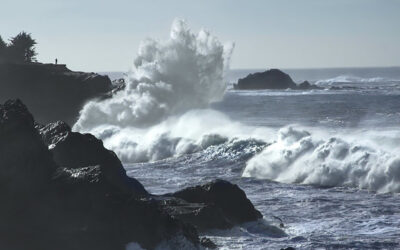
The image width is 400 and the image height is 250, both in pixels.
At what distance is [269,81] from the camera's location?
466 ft

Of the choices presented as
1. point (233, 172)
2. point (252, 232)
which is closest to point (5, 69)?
point (233, 172)

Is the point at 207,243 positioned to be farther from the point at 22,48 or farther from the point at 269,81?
the point at 269,81

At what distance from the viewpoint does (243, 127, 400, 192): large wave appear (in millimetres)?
32094

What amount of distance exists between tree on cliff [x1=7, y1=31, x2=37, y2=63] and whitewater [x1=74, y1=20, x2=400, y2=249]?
1292cm

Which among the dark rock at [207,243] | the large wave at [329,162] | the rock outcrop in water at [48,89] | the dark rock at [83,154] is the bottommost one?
Result: the dark rock at [207,243]

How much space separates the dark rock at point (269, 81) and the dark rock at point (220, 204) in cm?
11563

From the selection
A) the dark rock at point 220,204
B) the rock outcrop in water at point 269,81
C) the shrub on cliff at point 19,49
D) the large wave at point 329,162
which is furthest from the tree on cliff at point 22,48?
the rock outcrop in water at point 269,81

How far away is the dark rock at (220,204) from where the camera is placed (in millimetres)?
22484

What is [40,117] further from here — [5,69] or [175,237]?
[175,237]

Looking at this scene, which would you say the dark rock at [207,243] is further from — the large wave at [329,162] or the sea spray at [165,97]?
the sea spray at [165,97]

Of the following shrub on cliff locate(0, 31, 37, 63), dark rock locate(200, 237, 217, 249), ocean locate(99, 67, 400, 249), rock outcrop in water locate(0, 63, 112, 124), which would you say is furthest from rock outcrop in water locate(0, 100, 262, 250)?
shrub on cliff locate(0, 31, 37, 63)

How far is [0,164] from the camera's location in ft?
62.9

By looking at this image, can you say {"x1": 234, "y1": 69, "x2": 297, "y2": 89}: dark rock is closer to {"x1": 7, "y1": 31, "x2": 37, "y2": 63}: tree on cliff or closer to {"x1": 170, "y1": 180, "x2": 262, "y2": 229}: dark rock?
{"x1": 7, "y1": 31, "x2": 37, "y2": 63}: tree on cliff

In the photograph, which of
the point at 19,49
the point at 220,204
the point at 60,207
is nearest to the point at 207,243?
the point at 220,204
